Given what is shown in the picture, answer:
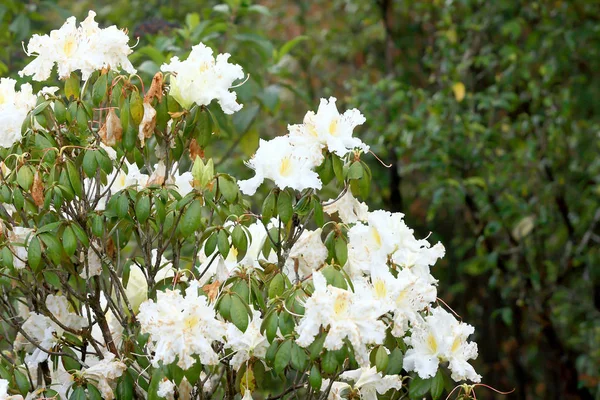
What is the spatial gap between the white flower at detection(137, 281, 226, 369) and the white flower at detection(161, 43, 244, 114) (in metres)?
0.38

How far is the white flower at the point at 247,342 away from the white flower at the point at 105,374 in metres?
0.21

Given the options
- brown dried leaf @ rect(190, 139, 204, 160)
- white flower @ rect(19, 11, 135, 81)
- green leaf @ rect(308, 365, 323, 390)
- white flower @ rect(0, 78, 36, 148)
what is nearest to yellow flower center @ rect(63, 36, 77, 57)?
white flower @ rect(19, 11, 135, 81)

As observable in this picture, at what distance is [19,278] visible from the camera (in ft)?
5.53

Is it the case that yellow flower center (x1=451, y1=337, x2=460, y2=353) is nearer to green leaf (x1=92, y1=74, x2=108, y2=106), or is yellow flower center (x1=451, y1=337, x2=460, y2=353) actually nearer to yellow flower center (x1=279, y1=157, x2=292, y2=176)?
yellow flower center (x1=279, y1=157, x2=292, y2=176)

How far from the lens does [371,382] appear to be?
1.61 meters

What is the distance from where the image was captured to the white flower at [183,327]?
4.45 ft

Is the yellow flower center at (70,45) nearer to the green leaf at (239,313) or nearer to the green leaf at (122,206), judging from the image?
the green leaf at (122,206)

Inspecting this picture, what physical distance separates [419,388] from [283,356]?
0.85 feet

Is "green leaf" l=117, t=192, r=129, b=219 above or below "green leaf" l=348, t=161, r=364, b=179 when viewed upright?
above

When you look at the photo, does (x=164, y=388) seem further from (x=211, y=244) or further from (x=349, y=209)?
(x=349, y=209)

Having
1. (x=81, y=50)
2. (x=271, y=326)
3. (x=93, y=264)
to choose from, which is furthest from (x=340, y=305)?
(x=81, y=50)

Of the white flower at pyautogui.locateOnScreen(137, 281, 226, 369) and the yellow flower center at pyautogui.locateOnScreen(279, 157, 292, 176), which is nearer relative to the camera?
the white flower at pyautogui.locateOnScreen(137, 281, 226, 369)

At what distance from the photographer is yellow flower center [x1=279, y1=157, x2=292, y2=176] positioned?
1.51 metres

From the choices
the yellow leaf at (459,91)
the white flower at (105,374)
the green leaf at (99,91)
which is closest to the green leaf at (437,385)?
the white flower at (105,374)
